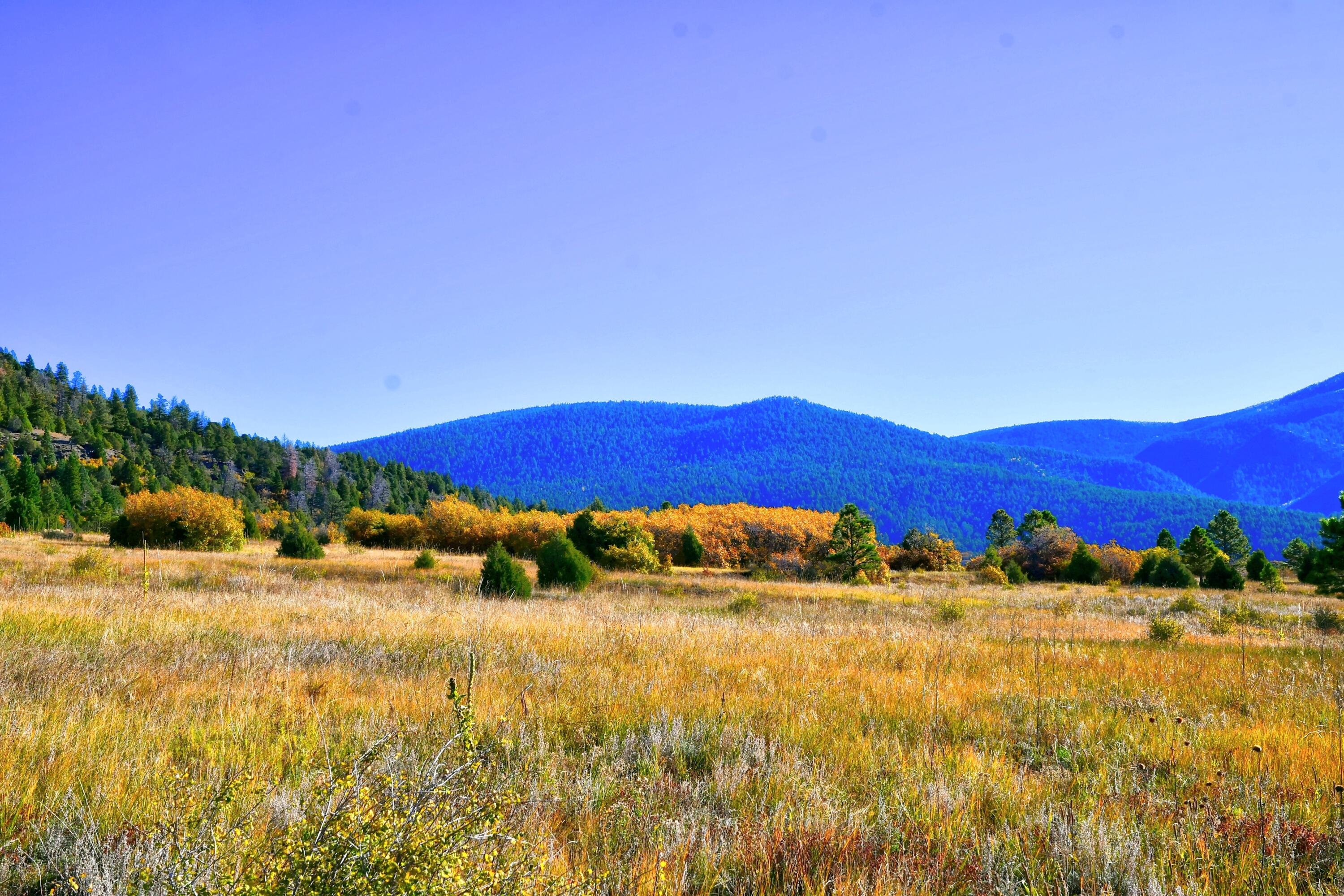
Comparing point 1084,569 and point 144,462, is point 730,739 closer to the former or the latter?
Answer: point 1084,569

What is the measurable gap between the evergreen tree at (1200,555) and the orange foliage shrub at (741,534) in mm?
24074

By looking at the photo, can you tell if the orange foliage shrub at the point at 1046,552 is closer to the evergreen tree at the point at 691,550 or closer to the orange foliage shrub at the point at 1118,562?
the orange foliage shrub at the point at 1118,562

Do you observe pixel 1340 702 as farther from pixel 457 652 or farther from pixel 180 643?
pixel 180 643

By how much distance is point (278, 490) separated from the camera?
10475 cm

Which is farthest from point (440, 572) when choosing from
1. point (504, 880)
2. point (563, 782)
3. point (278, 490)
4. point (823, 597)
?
point (278, 490)

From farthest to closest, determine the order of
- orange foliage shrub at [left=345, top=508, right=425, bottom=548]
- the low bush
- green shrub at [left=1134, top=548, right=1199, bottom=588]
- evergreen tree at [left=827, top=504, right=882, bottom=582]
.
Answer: orange foliage shrub at [left=345, top=508, right=425, bottom=548] → evergreen tree at [left=827, top=504, right=882, bottom=582] → green shrub at [left=1134, top=548, right=1199, bottom=588] → the low bush

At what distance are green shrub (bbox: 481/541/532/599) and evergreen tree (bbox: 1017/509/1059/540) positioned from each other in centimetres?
6461

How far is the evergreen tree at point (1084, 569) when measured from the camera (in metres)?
46.0

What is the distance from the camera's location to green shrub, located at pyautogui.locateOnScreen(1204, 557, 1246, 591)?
39688mm

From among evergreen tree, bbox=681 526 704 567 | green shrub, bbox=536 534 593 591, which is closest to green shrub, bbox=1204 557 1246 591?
evergreen tree, bbox=681 526 704 567

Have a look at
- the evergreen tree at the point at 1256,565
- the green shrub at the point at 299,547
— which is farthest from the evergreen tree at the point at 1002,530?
the green shrub at the point at 299,547

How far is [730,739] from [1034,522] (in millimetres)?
74860

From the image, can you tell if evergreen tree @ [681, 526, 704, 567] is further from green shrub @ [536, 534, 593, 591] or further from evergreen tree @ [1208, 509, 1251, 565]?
evergreen tree @ [1208, 509, 1251, 565]

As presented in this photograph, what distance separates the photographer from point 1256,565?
48.9 meters
